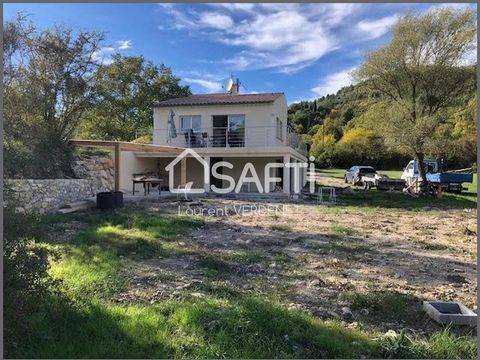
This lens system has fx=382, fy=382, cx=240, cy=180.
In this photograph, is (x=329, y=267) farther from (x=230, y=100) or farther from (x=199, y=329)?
(x=230, y=100)

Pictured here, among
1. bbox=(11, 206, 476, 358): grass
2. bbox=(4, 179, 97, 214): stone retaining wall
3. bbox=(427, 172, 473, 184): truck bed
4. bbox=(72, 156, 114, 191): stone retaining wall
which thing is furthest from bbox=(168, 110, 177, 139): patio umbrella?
bbox=(11, 206, 476, 358): grass

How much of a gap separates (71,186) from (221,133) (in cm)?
1037

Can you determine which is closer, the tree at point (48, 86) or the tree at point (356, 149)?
the tree at point (48, 86)

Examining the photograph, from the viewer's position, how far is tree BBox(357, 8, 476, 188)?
22.0 m

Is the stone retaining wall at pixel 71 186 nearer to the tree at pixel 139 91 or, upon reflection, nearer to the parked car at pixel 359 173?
the tree at pixel 139 91

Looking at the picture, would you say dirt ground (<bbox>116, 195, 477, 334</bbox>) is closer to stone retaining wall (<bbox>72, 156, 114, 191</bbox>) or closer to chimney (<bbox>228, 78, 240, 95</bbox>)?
stone retaining wall (<bbox>72, 156, 114, 191</bbox>)

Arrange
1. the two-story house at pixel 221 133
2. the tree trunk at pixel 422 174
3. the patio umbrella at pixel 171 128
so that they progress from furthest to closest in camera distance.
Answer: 1. the tree trunk at pixel 422 174
2. the patio umbrella at pixel 171 128
3. the two-story house at pixel 221 133

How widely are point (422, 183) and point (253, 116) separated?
460 inches

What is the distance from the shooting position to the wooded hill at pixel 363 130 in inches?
878

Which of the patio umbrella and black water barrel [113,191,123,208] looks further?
the patio umbrella

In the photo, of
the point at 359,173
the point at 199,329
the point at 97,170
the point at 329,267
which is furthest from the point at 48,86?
the point at 359,173

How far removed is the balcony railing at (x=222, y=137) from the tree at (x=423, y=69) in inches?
292

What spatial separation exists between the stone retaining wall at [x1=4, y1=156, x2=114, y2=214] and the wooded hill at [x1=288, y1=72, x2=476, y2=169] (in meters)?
16.2

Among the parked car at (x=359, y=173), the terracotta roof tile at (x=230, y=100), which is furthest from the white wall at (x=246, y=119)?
the parked car at (x=359, y=173)
